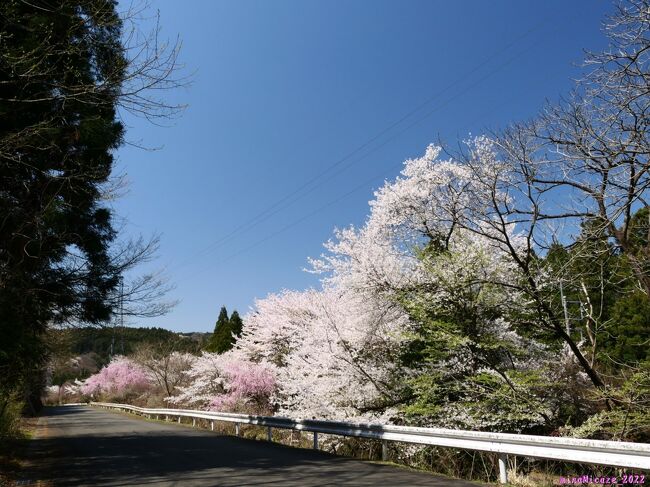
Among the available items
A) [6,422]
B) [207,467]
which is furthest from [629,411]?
[6,422]

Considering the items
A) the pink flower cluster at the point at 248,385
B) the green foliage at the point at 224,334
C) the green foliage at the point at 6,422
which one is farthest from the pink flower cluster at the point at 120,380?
the green foliage at the point at 6,422

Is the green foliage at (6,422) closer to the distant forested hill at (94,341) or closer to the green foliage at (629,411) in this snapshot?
the distant forested hill at (94,341)

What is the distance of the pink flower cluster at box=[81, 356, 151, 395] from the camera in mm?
54125

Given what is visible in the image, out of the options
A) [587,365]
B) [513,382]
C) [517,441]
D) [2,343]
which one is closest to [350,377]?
[513,382]

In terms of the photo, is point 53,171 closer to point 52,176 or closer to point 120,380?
point 52,176

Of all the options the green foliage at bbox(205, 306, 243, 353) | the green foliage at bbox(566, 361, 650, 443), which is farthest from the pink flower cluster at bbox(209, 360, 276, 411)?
the green foliage at bbox(205, 306, 243, 353)

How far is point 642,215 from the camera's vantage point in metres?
9.52

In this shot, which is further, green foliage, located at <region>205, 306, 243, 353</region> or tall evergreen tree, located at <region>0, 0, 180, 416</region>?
green foliage, located at <region>205, 306, 243, 353</region>

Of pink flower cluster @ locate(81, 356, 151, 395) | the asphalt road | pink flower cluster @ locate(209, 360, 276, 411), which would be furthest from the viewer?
pink flower cluster @ locate(81, 356, 151, 395)

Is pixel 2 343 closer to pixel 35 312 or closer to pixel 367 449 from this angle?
pixel 35 312

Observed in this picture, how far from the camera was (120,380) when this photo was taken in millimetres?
58281

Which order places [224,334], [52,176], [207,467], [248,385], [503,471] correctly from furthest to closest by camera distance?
Answer: 1. [224,334]
2. [248,385]
3. [52,176]
4. [207,467]
5. [503,471]

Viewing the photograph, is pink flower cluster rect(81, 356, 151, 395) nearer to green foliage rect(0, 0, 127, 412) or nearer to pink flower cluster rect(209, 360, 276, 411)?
pink flower cluster rect(209, 360, 276, 411)

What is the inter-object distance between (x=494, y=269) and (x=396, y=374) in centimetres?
392
